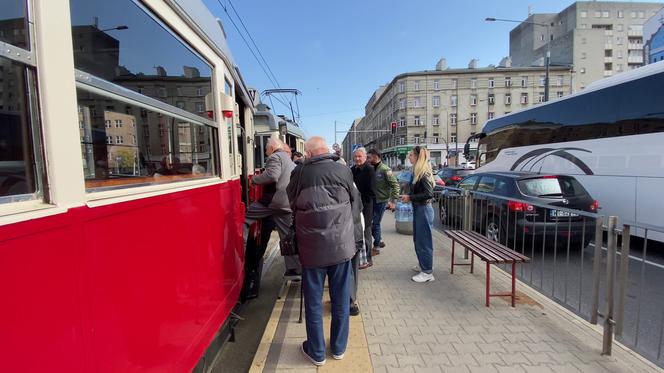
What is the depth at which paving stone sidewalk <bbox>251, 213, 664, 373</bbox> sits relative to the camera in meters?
2.77

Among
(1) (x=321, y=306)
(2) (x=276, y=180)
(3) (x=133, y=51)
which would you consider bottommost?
(1) (x=321, y=306)

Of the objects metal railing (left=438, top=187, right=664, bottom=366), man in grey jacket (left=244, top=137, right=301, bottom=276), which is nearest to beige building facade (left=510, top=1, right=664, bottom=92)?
metal railing (left=438, top=187, right=664, bottom=366)

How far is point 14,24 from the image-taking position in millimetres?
1075

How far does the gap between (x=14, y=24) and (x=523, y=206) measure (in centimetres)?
541

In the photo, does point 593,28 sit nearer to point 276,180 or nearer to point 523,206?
point 523,206

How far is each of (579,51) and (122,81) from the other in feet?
237

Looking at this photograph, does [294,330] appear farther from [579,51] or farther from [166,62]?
[579,51]

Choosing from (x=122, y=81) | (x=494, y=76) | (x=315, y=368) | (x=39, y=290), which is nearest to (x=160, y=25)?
(x=122, y=81)

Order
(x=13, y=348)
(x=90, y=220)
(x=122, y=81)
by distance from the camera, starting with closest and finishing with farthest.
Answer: (x=13, y=348) < (x=90, y=220) < (x=122, y=81)

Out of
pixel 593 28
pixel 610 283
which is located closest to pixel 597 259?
pixel 610 283

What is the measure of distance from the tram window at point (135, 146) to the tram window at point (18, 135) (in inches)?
8.6

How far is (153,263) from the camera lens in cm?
177

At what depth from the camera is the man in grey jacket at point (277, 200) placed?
3.89 m

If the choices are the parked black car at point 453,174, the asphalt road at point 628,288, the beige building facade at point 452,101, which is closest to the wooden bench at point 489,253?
the asphalt road at point 628,288
